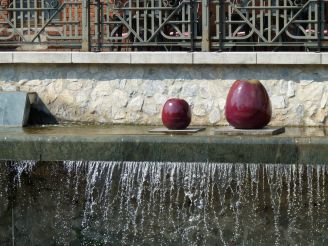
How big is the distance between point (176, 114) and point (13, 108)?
2587 millimetres

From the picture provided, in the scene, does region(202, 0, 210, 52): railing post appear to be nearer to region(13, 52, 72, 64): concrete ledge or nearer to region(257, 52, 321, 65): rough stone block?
region(257, 52, 321, 65): rough stone block

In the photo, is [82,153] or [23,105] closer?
[82,153]

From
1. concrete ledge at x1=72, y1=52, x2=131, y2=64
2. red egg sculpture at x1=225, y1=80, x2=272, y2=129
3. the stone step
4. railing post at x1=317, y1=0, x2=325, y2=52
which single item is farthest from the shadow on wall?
railing post at x1=317, y1=0, x2=325, y2=52

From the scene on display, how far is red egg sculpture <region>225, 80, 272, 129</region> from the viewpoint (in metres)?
11.5

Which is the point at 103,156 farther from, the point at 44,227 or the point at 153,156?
the point at 44,227

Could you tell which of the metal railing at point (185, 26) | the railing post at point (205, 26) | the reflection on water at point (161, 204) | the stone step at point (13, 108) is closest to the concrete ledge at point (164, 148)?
the reflection on water at point (161, 204)

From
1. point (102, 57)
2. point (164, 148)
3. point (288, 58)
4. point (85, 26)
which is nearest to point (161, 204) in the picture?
point (164, 148)

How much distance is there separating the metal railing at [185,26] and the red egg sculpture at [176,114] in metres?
1.71

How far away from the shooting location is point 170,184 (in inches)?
443

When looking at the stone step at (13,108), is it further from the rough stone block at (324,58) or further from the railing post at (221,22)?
the rough stone block at (324,58)

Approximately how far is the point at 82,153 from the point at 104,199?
0.72 meters

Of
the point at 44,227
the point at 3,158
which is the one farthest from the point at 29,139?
the point at 44,227

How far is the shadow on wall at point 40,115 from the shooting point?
14.1 metres

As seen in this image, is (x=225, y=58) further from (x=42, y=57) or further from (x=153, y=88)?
(x=42, y=57)
